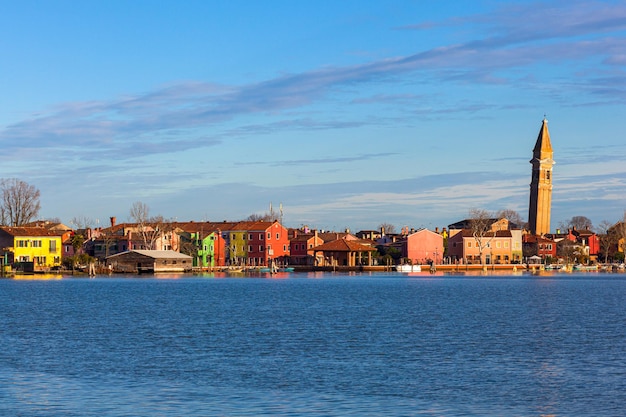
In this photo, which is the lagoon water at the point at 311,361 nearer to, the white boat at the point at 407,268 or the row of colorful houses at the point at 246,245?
the row of colorful houses at the point at 246,245

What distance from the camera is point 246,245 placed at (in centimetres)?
15100

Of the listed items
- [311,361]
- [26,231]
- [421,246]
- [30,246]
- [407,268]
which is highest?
[26,231]

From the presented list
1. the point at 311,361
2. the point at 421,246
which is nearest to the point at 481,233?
the point at 421,246

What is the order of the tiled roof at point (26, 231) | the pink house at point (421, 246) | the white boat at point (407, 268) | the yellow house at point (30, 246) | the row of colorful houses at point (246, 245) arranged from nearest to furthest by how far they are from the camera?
the tiled roof at point (26, 231), the yellow house at point (30, 246), the row of colorful houses at point (246, 245), the white boat at point (407, 268), the pink house at point (421, 246)

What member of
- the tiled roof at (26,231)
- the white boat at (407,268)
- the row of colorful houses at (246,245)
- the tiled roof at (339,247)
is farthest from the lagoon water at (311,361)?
the tiled roof at (339,247)

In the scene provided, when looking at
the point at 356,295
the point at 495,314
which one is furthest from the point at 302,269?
the point at 495,314

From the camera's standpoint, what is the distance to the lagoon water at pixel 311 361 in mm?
25016

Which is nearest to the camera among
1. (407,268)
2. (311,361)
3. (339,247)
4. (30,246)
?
(311,361)

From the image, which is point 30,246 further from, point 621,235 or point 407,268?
point 621,235

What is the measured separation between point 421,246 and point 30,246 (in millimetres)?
66442

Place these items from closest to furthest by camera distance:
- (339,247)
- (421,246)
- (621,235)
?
(339,247) < (421,246) < (621,235)

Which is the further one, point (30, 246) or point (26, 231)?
point (30, 246)

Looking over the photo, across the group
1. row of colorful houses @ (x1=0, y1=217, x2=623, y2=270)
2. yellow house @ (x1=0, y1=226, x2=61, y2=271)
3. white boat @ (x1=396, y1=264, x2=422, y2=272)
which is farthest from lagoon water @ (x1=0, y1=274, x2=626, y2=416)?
white boat @ (x1=396, y1=264, x2=422, y2=272)

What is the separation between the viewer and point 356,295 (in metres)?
80.9
